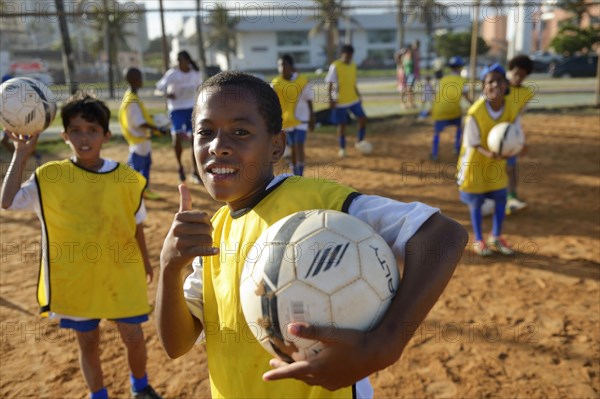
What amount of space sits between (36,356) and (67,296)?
137 centimetres

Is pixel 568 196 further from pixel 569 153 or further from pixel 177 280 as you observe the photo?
pixel 177 280

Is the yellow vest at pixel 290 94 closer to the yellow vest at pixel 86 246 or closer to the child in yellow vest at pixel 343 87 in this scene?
the child in yellow vest at pixel 343 87

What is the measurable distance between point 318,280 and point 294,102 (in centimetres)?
728

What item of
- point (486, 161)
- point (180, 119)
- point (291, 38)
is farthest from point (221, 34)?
point (486, 161)

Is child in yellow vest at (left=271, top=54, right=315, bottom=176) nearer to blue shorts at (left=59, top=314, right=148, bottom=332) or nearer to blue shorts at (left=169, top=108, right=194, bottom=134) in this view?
blue shorts at (left=169, top=108, right=194, bottom=134)

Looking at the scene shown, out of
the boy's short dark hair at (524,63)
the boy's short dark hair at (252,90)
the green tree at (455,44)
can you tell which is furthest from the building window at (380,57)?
the boy's short dark hair at (252,90)

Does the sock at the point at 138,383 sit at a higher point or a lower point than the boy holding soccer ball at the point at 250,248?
lower

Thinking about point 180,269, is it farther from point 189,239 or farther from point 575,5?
point 575,5

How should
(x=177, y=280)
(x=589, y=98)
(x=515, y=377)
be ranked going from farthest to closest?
(x=589, y=98) → (x=515, y=377) → (x=177, y=280)

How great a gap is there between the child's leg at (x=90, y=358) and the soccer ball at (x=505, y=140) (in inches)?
163

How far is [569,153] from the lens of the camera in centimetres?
959

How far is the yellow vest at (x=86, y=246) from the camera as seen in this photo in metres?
2.67

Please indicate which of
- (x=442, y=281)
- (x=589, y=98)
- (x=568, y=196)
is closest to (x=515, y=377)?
(x=442, y=281)

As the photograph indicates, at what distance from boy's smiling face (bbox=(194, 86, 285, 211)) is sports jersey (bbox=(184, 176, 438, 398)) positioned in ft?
0.35
